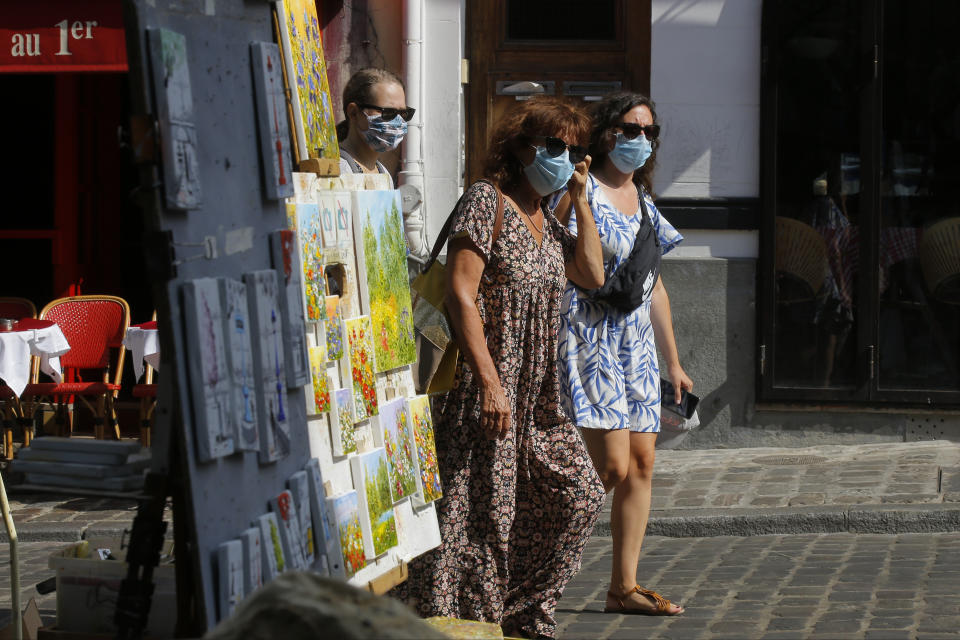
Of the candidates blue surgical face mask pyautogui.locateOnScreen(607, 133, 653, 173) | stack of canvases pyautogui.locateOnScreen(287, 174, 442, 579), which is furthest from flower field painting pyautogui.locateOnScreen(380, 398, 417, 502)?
blue surgical face mask pyautogui.locateOnScreen(607, 133, 653, 173)

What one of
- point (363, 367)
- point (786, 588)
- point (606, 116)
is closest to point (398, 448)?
point (363, 367)

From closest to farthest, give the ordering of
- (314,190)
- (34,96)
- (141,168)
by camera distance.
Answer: (141,168) < (314,190) < (34,96)

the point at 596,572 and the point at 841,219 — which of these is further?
the point at 841,219

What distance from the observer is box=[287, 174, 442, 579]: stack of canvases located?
382cm

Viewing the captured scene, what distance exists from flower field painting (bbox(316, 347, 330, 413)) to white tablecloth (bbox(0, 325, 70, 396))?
19.7 feet

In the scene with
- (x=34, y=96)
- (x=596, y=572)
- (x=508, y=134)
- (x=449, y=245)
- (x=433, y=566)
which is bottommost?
(x=596, y=572)

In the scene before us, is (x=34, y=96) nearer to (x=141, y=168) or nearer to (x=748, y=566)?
(x=748, y=566)

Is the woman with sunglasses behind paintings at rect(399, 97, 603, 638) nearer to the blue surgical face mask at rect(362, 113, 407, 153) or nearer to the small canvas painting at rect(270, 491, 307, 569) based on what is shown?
the blue surgical face mask at rect(362, 113, 407, 153)

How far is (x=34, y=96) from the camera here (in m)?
11.3

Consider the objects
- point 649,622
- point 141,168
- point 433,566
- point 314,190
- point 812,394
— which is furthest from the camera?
point 812,394

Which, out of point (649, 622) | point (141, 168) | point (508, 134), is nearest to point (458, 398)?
point (508, 134)

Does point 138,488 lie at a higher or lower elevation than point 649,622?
higher

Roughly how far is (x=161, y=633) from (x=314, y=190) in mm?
1265

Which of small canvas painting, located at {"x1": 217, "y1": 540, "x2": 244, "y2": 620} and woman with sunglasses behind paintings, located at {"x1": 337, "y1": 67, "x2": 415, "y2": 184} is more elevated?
woman with sunglasses behind paintings, located at {"x1": 337, "y1": 67, "x2": 415, "y2": 184}
